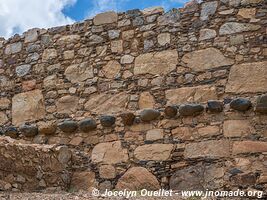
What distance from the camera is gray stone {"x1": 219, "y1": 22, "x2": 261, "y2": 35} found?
17.6 feet

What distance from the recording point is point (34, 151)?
490 cm

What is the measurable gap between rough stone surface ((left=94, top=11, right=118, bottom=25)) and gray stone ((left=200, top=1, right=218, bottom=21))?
3.73 ft

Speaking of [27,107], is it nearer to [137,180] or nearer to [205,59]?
[137,180]

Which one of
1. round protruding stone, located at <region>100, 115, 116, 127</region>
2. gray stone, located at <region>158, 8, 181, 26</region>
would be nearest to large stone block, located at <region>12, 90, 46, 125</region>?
round protruding stone, located at <region>100, 115, 116, 127</region>

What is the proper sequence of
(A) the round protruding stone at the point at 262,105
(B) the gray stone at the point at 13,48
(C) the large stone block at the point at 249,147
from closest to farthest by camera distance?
(C) the large stone block at the point at 249,147, (A) the round protruding stone at the point at 262,105, (B) the gray stone at the point at 13,48

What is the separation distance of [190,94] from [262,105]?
33.1 inches

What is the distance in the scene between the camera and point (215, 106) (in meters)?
5.13

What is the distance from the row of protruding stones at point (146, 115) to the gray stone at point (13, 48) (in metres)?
1.10

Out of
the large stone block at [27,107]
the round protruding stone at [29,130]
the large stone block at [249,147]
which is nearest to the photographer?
the large stone block at [249,147]

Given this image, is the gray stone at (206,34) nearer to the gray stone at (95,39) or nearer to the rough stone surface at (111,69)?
the rough stone surface at (111,69)

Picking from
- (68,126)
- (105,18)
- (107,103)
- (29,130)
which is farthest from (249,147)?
(29,130)

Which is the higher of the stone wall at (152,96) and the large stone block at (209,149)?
the stone wall at (152,96)

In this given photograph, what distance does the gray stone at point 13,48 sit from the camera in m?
6.56

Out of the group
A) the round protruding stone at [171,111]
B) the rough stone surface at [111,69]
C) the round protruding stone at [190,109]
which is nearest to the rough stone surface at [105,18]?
the rough stone surface at [111,69]
